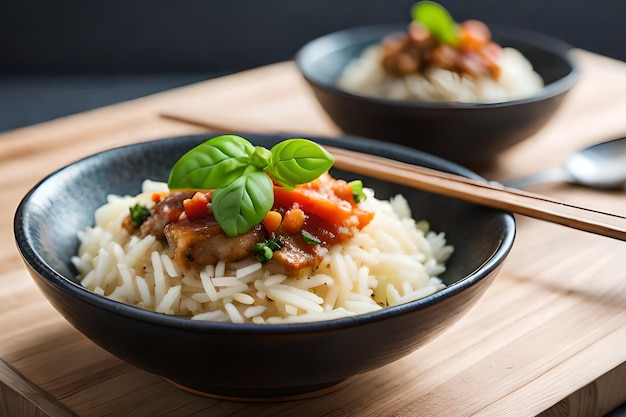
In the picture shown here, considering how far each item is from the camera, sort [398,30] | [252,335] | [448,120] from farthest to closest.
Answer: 1. [398,30]
2. [448,120]
3. [252,335]

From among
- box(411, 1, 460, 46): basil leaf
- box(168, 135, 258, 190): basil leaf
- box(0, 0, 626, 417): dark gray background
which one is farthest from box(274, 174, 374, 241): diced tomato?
box(0, 0, 626, 417): dark gray background

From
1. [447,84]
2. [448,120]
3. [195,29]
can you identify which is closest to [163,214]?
[448,120]

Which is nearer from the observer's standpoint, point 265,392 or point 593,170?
point 265,392

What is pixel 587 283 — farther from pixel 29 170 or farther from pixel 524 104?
pixel 29 170

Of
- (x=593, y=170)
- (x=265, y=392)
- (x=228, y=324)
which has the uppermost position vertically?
(x=228, y=324)

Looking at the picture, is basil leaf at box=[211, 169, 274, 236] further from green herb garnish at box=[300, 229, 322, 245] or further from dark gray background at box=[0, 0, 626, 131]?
dark gray background at box=[0, 0, 626, 131]

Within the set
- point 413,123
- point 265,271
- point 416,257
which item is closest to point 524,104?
point 413,123

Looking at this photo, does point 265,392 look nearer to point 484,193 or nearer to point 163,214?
point 163,214
